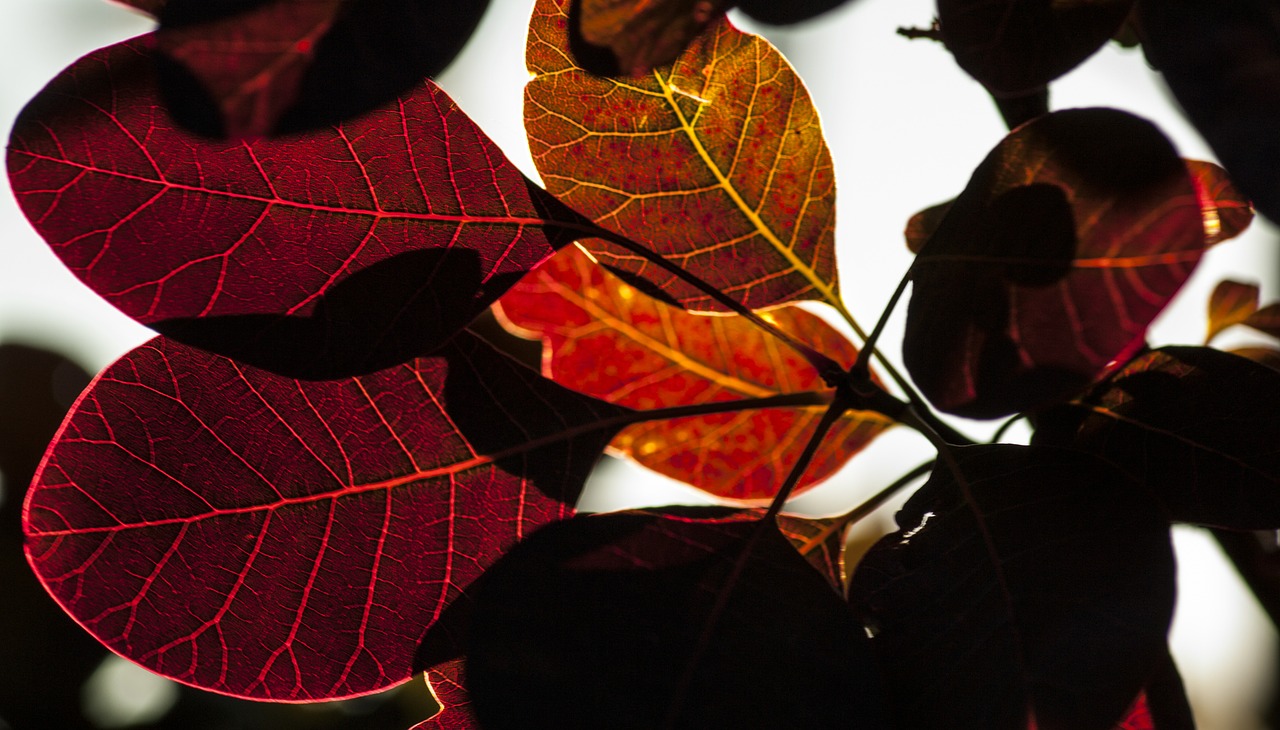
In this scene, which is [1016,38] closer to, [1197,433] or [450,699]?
[1197,433]

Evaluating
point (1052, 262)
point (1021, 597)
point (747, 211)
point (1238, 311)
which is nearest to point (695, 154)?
point (747, 211)

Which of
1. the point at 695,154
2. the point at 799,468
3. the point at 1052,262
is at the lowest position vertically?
the point at 799,468

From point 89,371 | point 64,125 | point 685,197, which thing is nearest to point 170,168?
point 64,125

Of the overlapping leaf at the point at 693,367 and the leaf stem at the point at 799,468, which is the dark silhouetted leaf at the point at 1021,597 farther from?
the overlapping leaf at the point at 693,367

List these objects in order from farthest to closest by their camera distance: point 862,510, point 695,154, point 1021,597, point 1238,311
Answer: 1. point 1238,311
2. point 862,510
3. point 695,154
4. point 1021,597

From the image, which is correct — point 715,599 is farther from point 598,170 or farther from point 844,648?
point 598,170

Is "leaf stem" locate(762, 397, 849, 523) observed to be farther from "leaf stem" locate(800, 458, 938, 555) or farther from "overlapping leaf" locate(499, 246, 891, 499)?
"overlapping leaf" locate(499, 246, 891, 499)

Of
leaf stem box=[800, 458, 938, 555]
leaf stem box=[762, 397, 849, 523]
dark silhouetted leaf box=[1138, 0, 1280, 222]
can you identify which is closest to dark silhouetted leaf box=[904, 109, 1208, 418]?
dark silhouetted leaf box=[1138, 0, 1280, 222]
